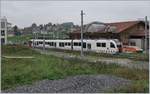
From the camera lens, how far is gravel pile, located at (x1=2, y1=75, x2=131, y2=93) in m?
10.5

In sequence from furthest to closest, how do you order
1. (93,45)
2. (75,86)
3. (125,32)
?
1. (125,32)
2. (93,45)
3. (75,86)

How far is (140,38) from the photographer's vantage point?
43812 millimetres

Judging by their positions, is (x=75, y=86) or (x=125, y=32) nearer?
(x=75, y=86)

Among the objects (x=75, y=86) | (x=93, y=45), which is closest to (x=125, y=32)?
(x=93, y=45)

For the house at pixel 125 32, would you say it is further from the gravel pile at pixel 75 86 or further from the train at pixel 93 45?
the gravel pile at pixel 75 86

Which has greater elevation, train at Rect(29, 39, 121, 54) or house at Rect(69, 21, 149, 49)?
house at Rect(69, 21, 149, 49)

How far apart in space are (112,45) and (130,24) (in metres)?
10.8

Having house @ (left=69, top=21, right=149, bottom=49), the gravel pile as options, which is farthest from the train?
the gravel pile

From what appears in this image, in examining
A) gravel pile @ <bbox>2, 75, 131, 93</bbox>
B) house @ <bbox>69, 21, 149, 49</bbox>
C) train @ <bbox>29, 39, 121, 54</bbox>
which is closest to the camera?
gravel pile @ <bbox>2, 75, 131, 93</bbox>

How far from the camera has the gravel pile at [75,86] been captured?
1047 centimetres

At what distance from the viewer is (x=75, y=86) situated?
11273 millimetres

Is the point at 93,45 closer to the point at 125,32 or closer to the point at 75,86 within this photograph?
the point at 125,32

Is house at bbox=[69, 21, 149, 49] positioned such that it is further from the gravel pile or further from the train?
the gravel pile

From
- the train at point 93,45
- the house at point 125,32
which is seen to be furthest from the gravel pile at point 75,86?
the house at point 125,32
